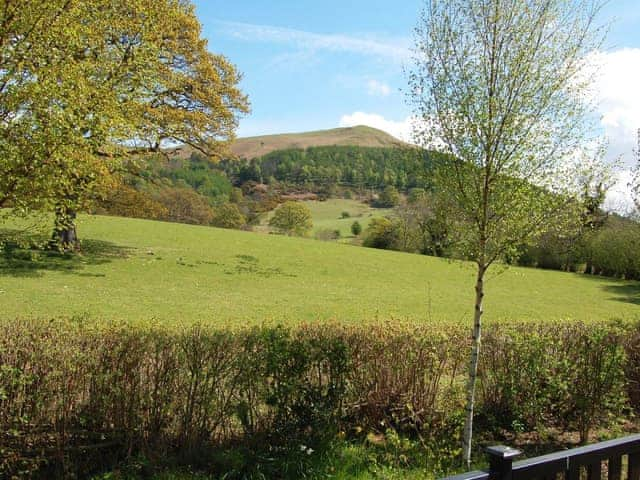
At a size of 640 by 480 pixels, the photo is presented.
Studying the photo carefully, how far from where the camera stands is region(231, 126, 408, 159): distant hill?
471 ft

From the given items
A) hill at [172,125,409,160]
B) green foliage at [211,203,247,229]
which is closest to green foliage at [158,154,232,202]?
green foliage at [211,203,247,229]

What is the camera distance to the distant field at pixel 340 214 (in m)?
74.1

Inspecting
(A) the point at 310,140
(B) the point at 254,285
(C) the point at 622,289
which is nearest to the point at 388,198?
(C) the point at 622,289

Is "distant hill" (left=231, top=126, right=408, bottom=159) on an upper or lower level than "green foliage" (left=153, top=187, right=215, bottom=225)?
upper

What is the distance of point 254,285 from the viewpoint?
22375mm

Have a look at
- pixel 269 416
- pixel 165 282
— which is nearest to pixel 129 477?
pixel 269 416

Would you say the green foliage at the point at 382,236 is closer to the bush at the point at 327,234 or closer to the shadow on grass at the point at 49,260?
the bush at the point at 327,234

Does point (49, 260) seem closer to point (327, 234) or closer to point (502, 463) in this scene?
point (502, 463)

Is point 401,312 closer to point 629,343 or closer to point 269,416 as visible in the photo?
point 629,343

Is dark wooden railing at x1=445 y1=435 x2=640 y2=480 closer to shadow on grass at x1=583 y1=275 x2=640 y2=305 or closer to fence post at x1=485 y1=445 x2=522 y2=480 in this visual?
fence post at x1=485 y1=445 x2=522 y2=480

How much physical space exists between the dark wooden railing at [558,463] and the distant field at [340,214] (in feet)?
212

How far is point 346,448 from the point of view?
5.67 metres

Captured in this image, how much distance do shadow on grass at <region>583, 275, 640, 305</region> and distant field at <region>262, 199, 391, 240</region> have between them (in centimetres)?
3651

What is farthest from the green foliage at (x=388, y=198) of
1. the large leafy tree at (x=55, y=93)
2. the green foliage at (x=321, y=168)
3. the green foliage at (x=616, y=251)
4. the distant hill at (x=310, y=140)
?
the large leafy tree at (x=55, y=93)
